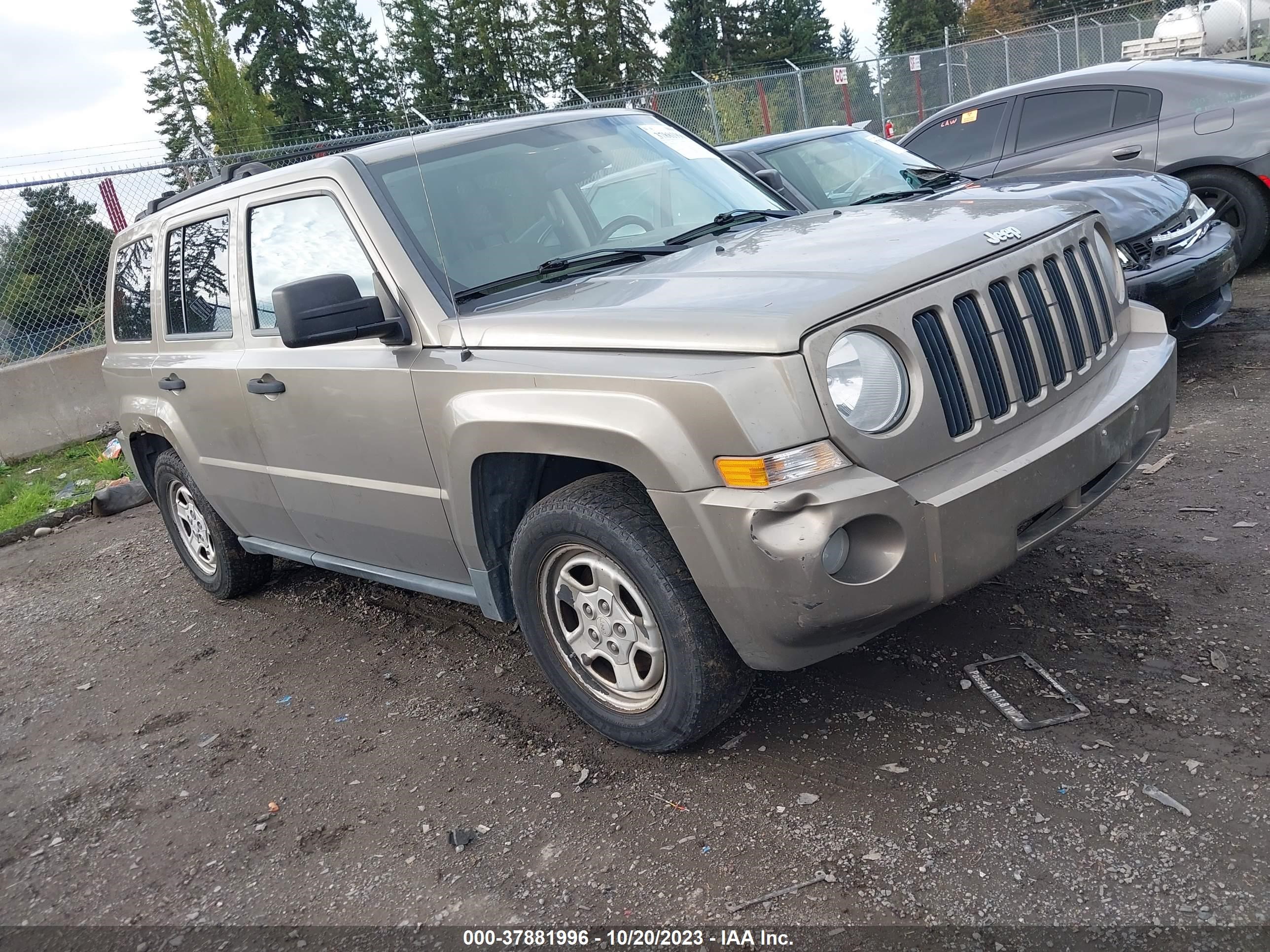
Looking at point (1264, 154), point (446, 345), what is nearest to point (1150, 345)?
point (446, 345)

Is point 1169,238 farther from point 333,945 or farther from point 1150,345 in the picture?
point 333,945

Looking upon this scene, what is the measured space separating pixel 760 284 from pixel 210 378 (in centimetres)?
265

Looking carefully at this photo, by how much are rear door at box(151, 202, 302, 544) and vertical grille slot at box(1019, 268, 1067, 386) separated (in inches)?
116

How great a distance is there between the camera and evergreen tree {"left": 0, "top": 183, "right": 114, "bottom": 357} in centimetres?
1012

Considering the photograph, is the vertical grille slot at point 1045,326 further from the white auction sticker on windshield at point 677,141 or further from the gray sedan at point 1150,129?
the gray sedan at point 1150,129

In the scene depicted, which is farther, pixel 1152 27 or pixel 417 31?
pixel 1152 27

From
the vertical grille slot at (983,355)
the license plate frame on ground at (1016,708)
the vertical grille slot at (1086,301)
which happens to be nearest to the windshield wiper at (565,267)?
the vertical grille slot at (983,355)

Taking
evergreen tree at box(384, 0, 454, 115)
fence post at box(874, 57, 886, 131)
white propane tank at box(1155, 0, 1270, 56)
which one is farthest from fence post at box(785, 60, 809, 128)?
evergreen tree at box(384, 0, 454, 115)

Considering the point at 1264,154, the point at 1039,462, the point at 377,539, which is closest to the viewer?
the point at 1039,462

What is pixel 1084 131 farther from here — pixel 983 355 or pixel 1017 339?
pixel 983 355

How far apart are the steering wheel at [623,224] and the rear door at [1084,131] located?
499cm

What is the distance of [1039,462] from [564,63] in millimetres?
46266

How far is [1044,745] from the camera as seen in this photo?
293 centimetres

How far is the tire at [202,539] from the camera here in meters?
5.27
